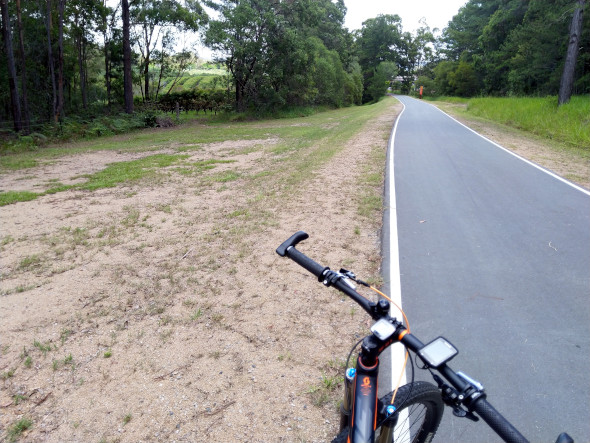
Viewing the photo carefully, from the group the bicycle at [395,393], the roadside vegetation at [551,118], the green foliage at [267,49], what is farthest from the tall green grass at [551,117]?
the bicycle at [395,393]

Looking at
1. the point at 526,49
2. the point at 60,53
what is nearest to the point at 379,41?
the point at 526,49

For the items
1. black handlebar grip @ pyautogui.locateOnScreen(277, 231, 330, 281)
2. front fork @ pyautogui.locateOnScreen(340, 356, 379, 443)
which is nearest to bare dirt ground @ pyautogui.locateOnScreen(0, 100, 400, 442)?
front fork @ pyautogui.locateOnScreen(340, 356, 379, 443)

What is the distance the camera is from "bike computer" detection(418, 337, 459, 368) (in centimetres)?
147

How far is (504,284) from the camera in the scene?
4855 millimetres

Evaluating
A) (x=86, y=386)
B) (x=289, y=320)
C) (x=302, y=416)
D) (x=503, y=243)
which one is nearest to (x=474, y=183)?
(x=503, y=243)

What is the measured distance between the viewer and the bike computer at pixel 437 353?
58.0 inches

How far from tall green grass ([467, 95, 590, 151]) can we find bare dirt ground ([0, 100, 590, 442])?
12.8m

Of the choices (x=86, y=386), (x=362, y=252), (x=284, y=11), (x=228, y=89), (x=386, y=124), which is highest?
(x=284, y=11)

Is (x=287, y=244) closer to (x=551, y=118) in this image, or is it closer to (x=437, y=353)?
(x=437, y=353)

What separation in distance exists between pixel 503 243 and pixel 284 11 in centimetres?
2811

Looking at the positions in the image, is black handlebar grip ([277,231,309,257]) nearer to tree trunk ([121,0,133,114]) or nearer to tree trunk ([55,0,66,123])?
tree trunk ([55,0,66,123])

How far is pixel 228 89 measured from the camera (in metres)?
32.3

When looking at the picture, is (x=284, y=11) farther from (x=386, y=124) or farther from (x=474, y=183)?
(x=474, y=183)

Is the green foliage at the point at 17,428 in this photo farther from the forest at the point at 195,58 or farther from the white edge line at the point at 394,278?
the forest at the point at 195,58
